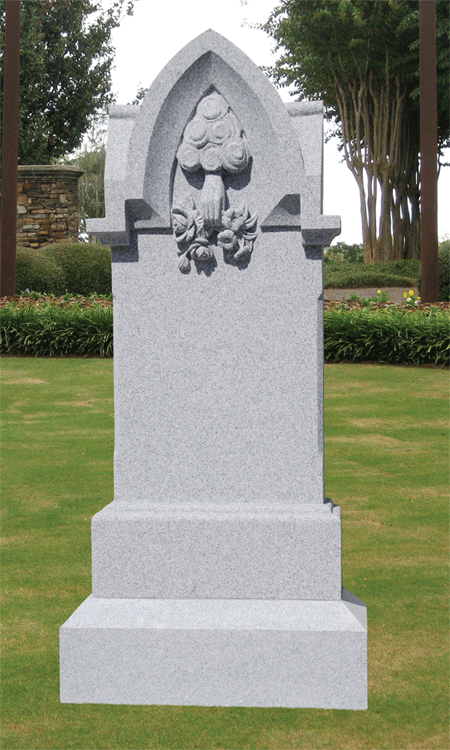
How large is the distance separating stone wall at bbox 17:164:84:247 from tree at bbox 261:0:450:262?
1029 cm

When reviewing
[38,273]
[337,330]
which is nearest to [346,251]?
[38,273]

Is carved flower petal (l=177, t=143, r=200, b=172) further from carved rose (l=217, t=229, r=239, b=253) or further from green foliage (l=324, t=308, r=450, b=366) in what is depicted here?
green foliage (l=324, t=308, r=450, b=366)

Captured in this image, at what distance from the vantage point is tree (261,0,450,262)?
82.7 feet

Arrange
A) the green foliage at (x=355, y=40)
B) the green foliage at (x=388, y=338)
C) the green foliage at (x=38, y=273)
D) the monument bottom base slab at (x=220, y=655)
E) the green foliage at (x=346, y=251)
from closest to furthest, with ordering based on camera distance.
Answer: the monument bottom base slab at (x=220, y=655), the green foliage at (x=388, y=338), the green foliage at (x=38, y=273), the green foliage at (x=355, y=40), the green foliage at (x=346, y=251)

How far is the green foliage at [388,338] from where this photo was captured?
36.3ft

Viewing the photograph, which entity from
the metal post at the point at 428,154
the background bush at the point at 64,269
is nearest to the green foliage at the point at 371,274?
the background bush at the point at 64,269

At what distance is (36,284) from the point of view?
17219mm

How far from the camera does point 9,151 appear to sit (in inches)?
572

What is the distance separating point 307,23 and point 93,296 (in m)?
15.9

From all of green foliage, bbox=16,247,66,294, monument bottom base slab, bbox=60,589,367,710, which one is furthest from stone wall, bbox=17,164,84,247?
monument bottom base slab, bbox=60,589,367,710

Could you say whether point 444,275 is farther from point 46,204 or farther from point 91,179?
point 91,179

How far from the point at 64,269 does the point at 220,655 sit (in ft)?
52.0

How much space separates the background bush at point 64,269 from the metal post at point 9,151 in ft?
7.92

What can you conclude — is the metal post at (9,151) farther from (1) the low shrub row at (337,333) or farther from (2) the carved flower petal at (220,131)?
(2) the carved flower petal at (220,131)
